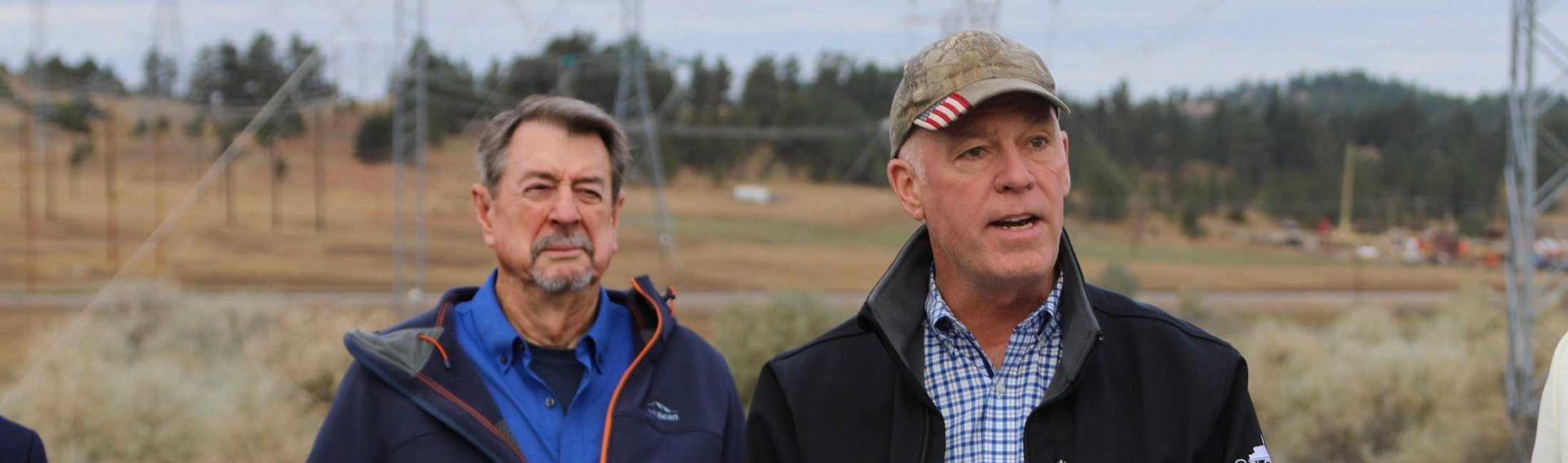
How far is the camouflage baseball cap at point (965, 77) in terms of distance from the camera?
2033mm

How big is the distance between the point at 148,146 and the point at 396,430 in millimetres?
56570

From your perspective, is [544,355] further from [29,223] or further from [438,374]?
[29,223]

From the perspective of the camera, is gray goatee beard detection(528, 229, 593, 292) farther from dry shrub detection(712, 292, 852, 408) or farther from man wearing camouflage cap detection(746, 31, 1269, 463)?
dry shrub detection(712, 292, 852, 408)

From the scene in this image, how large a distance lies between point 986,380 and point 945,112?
45 centimetres

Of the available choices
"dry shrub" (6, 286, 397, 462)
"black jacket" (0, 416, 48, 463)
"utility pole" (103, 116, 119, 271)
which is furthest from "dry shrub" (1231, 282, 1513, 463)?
"utility pole" (103, 116, 119, 271)

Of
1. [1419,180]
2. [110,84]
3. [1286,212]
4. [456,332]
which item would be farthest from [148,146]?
[456,332]

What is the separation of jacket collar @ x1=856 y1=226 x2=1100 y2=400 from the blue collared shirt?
107 centimetres

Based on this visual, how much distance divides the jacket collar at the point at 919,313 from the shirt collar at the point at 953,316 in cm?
1

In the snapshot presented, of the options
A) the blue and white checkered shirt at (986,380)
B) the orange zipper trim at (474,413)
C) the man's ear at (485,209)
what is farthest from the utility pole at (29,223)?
the blue and white checkered shirt at (986,380)

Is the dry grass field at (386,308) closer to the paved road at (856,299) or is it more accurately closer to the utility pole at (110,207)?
the utility pole at (110,207)

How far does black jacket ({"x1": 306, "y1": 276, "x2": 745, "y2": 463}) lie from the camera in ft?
9.78

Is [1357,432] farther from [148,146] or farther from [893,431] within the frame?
[148,146]

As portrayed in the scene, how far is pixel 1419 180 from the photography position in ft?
147

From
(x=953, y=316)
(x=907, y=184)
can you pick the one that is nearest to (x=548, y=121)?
(x=907, y=184)
